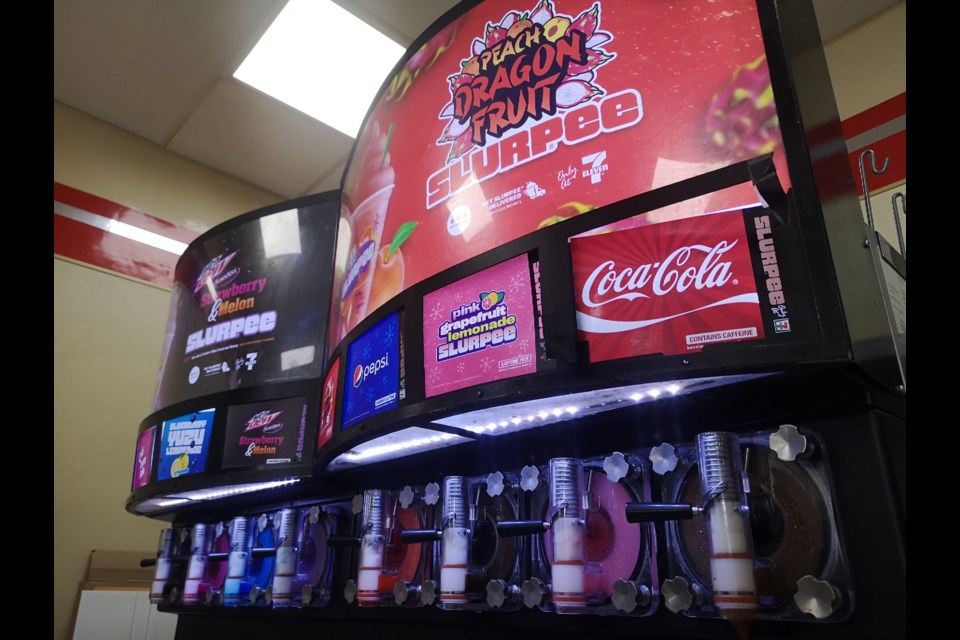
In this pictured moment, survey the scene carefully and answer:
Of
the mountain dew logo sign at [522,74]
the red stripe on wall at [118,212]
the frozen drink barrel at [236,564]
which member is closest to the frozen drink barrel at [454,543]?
the mountain dew logo sign at [522,74]

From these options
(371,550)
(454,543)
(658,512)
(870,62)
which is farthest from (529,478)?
(870,62)

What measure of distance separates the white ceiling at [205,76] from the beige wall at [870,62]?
72 millimetres

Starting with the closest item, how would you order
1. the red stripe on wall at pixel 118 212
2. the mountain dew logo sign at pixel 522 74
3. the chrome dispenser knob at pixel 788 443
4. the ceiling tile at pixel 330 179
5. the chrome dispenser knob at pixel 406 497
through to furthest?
the chrome dispenser knob at pixel 788 443 < the mountain dew logo sign at pixel 522 74 < the chrome dispenser knob at pixel 406 497 < the red stripe on wall at pixel 118 212 < the ceiling tile at pixel 330 179

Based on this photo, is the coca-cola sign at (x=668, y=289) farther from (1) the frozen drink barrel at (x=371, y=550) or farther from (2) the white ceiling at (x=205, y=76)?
(2) the white ceiling at (x=205, y=76)

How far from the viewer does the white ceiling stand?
13.0ft

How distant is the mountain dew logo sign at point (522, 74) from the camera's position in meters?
1.59

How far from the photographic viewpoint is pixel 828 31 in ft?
12.9

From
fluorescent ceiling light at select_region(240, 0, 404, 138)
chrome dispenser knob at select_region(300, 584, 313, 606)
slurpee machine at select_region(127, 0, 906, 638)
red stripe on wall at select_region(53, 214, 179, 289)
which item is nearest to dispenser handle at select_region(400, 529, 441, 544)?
slurpee machine at select_region(127, 0, 906, 638)

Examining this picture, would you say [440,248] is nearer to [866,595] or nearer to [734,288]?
[734,288]

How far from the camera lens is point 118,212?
4926mm

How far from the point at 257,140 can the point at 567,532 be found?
4.51 m

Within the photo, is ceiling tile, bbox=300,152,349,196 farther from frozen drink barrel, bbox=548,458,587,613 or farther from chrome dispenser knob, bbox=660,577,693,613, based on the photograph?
chrome dispenser knob, bbox=660,577,693,613

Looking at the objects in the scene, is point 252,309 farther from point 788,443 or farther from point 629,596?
point 788,443

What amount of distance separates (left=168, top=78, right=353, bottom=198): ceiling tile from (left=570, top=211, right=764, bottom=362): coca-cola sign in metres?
3.99
